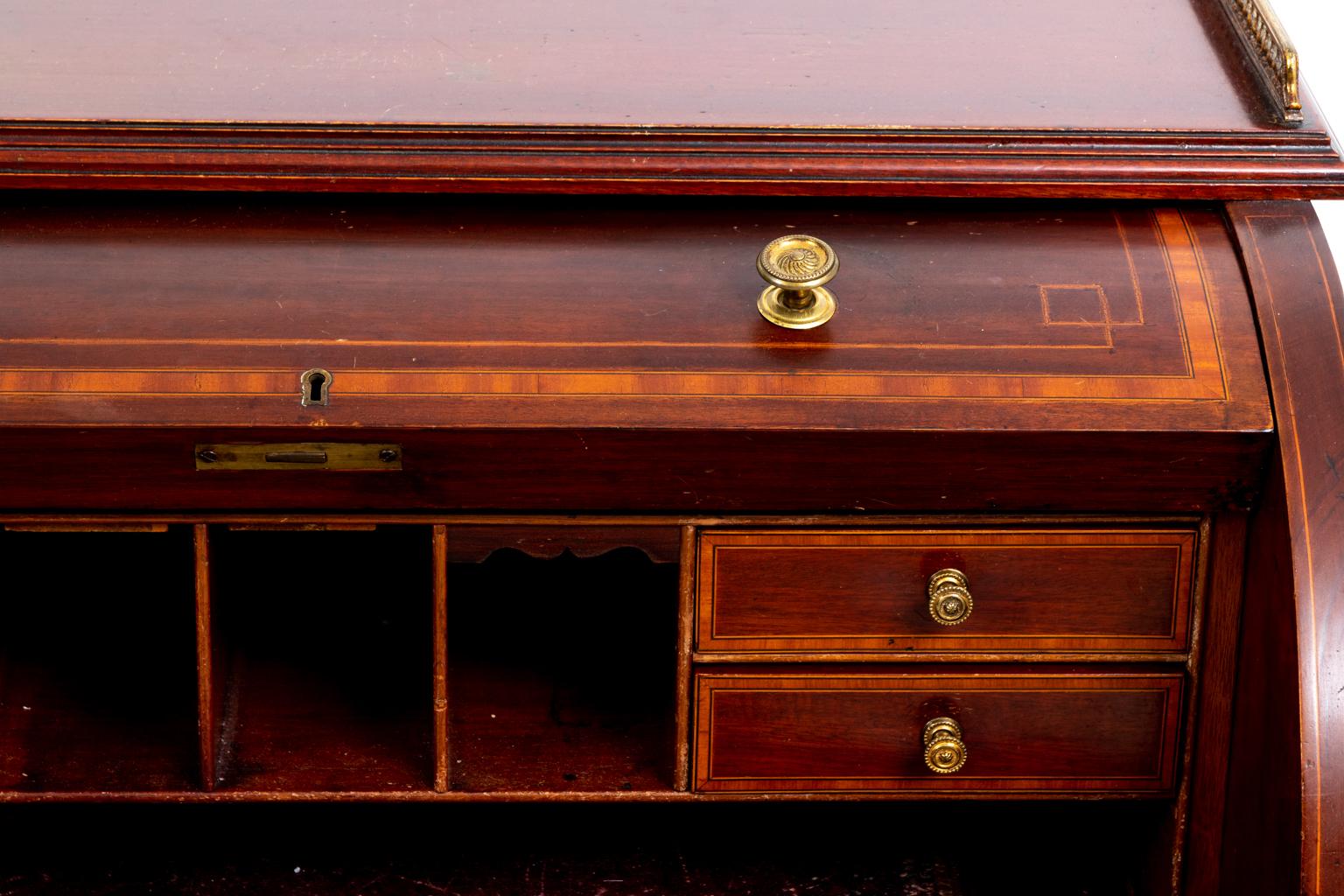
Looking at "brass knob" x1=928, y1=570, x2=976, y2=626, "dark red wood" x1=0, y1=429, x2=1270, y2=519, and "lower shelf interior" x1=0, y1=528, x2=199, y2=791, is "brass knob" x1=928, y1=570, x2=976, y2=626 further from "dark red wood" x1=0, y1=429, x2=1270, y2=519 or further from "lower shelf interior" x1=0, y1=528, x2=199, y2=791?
"lower shelf interior" x1=0, y1=528, x2=199, y2=791

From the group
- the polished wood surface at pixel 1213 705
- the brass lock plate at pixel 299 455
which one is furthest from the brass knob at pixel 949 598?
the brass lock plate at pixel 299 455

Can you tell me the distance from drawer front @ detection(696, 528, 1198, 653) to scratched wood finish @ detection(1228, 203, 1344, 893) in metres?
0.12

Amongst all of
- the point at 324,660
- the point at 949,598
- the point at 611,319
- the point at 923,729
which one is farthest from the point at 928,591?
the point at 324,660

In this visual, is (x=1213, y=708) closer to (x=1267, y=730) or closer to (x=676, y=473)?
(x=1267, y=730)

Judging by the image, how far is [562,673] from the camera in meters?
1.81

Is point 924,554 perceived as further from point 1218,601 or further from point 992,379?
→ point 1218,601

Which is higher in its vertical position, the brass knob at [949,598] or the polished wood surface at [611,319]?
the polished wood surface at [611,319]

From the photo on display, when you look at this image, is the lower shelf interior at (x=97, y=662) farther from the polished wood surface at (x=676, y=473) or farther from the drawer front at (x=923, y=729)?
the drawer front at (x=923, y=729)

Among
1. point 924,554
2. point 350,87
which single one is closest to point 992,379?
point 924,554

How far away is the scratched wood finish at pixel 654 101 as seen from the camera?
5.03 ft

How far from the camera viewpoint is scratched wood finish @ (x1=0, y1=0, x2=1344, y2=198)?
5.03ft

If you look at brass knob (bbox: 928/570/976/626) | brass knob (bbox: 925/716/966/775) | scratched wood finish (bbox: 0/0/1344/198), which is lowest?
brass knob (bbox: 925/716/966/775)

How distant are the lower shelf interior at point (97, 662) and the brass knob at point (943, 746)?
0.73 m

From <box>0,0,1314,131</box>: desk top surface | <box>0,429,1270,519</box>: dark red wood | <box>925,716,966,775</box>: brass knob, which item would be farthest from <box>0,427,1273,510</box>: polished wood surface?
<box>0,0,1314,131</box>: desk top surface
